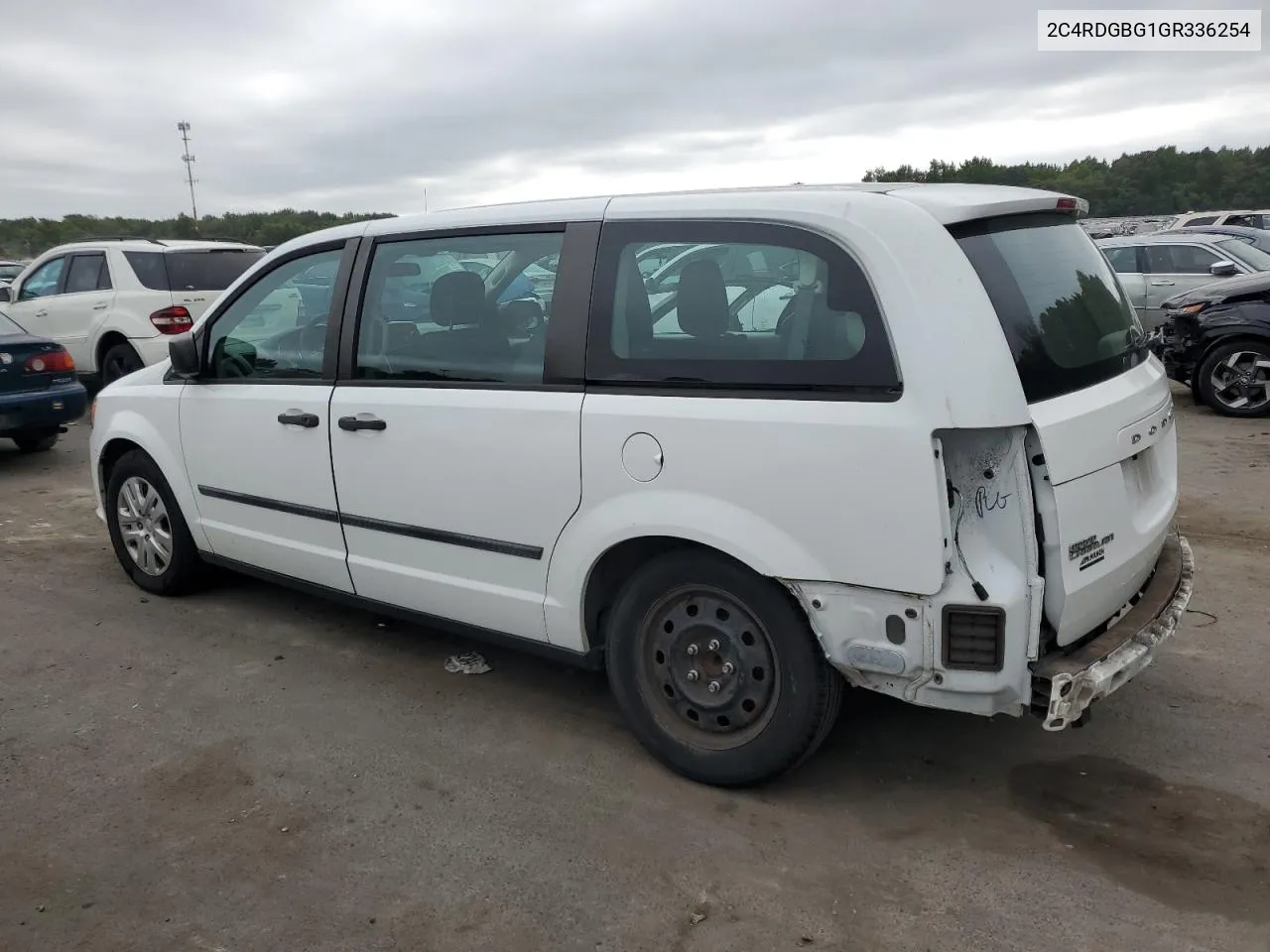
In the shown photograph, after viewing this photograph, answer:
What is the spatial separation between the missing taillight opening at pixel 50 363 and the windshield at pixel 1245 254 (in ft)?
40.4

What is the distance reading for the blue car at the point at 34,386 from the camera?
27.7 ft

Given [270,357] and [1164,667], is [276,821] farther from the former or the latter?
[1164,667]

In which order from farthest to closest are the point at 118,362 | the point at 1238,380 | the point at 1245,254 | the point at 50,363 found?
the point at 1245,254 → the point at 118,362 → the point at 1238,380 → the point at 50,363

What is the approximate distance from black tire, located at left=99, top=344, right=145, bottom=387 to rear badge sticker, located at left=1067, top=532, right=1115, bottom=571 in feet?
33.2

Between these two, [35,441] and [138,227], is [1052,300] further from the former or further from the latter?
[138,227]

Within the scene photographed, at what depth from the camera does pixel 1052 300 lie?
3.14 meters

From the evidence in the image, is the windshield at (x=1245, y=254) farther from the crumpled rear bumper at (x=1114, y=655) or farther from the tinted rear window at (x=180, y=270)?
the tinted rear window at (x=180, y=270)

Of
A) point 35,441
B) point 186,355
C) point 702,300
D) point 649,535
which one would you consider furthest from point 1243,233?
point 35,441

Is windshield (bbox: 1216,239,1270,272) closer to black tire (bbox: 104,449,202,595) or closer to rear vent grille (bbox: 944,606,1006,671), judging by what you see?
rear vent grille (bbox: 944,606,1006,671)

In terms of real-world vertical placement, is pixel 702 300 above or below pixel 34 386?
above

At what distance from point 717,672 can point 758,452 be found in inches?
30.0

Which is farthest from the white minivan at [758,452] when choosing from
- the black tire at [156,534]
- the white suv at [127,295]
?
the white suv at [127,295]

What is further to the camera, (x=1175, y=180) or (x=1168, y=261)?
(x=1175, y=180)

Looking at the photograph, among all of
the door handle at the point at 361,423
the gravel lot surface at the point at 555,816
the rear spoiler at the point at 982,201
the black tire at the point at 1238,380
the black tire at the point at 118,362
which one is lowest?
the gravel lot surface at the point at 555,816
